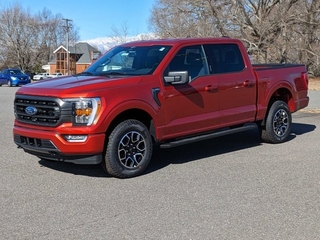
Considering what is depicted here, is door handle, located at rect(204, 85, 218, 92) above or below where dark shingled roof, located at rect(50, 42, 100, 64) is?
below

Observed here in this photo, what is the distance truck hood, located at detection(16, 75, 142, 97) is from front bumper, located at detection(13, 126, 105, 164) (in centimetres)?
55

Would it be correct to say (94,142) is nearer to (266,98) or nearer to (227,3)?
(266,98)

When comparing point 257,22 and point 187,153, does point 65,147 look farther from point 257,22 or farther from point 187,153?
point 257,22

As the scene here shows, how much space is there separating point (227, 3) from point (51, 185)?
31.0 metres

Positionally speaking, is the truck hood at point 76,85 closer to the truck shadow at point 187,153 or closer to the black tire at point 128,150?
the black tire at point 128,150

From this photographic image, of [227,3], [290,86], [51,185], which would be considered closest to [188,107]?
[51,185]

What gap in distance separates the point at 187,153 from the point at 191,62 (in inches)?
65.2

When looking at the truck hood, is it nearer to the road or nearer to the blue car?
the road

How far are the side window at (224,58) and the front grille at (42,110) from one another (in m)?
2.68

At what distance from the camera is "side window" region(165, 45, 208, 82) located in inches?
262

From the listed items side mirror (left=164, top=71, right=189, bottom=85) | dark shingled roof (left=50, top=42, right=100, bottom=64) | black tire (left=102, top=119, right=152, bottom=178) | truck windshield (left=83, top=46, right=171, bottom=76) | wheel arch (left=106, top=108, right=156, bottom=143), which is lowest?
black tire (left=102, top=119, right=152, bottom=178)

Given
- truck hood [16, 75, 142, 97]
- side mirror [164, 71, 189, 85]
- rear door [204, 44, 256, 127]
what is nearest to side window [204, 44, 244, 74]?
rear door [204, 44, 256, 127]

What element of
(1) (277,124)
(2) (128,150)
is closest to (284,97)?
(1) (277,124)

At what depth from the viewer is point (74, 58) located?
3524 inches
